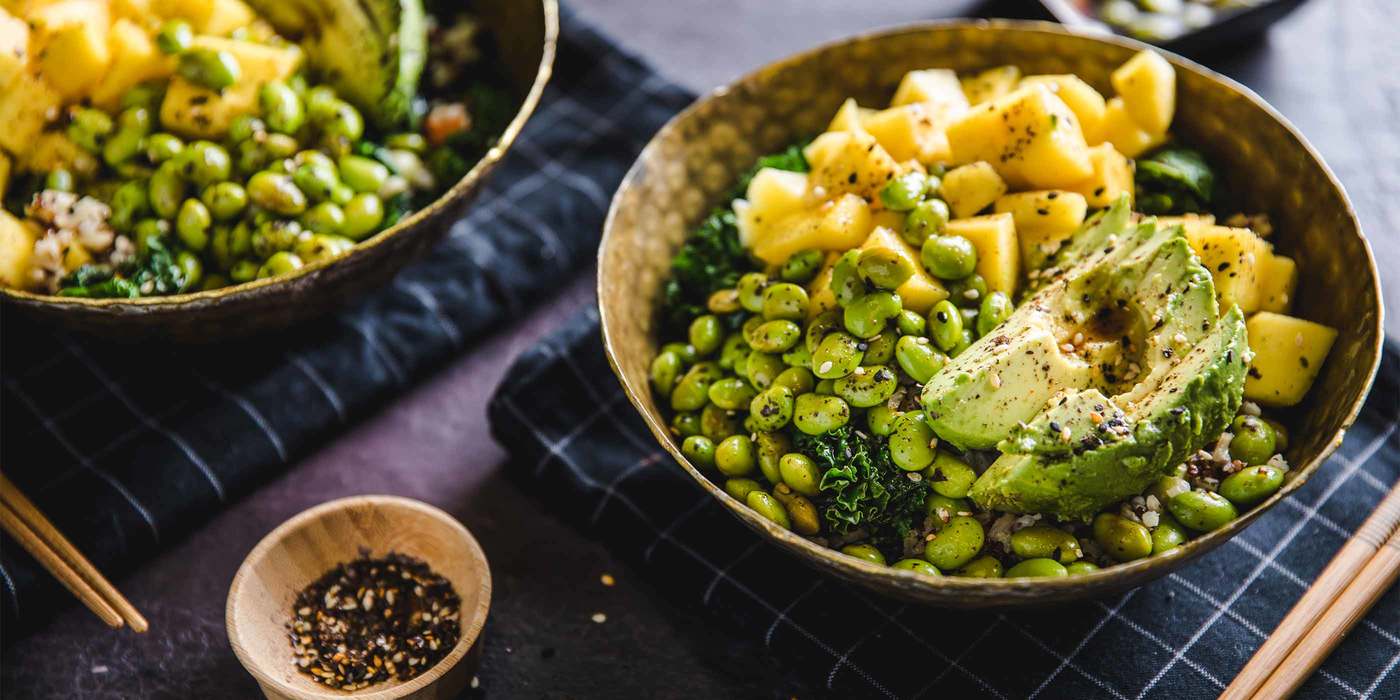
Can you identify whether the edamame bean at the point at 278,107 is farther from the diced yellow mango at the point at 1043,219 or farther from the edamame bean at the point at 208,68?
the diced yellow mango at the point at 1043,219

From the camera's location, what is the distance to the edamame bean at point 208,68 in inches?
89.5

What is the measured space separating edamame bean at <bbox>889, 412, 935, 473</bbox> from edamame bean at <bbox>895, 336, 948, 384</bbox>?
0.07m

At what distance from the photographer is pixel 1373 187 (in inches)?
109

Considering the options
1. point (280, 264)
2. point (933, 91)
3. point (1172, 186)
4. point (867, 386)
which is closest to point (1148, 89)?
point (1172, 186)

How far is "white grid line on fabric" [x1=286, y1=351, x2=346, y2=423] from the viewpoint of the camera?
245cm

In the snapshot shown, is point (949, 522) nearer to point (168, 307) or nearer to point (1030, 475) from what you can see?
point (1030, 475)

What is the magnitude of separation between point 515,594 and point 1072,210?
4.18ft

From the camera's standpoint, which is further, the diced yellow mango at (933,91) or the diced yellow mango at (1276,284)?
the diced yellow mango at (933,91)

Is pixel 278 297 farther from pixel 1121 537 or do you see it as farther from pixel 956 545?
pixel 1121 537

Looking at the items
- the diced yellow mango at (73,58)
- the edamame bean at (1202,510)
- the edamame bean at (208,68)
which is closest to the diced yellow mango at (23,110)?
the diced yellow mango at (73,58)

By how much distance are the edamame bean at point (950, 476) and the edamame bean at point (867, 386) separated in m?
0.13

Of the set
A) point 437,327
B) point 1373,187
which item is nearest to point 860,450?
point 437,327

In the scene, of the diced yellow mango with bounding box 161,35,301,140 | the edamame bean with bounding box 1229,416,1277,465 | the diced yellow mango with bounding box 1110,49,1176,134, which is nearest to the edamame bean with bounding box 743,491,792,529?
the edamame bean with bounding box 1229,416,1277,465

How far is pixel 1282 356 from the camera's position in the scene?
1.93m
